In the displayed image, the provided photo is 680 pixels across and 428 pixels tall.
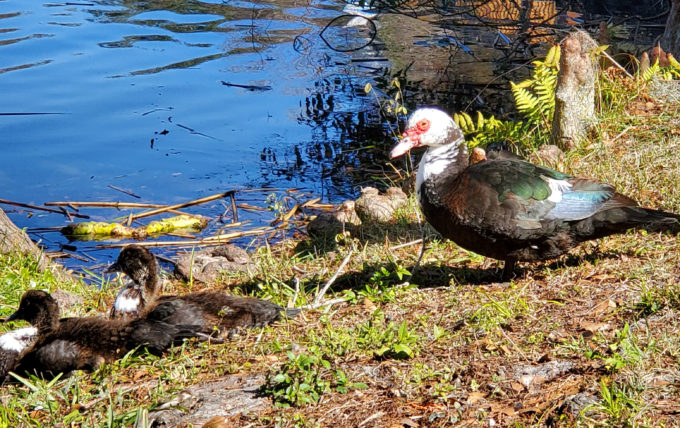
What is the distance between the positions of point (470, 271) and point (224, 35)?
29.6 feet

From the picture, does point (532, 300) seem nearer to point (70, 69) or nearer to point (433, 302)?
point (433, 302)

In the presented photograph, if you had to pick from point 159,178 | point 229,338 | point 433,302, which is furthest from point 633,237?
point 159,178

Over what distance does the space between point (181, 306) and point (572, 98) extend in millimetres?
4040

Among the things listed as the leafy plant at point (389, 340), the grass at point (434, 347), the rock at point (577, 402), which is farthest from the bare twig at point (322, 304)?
the rock at point (577, 402)

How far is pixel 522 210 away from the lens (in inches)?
194

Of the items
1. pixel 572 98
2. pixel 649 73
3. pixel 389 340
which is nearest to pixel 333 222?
pixel 572 98

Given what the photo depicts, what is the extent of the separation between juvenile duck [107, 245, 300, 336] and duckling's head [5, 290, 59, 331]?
46 cm

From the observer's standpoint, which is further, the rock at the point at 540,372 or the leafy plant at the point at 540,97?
the leafy plant at the point at 540,97

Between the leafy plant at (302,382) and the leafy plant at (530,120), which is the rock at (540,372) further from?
the leafy plant at (530,120)

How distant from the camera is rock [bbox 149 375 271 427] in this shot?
12.0ft

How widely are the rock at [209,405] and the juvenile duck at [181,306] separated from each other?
2.36ft

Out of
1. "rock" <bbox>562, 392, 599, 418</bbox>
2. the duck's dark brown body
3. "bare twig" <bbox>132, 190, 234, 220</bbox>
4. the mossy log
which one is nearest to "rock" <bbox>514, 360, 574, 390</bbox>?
"rock" <bbox>562, 392, 599, 418</bbox>

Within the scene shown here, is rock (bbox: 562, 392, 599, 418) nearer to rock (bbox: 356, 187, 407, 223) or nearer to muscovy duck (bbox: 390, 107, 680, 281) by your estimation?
muscovy duck (bbox: 390, 107, 680, 281)

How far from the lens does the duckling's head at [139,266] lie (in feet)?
16.7
